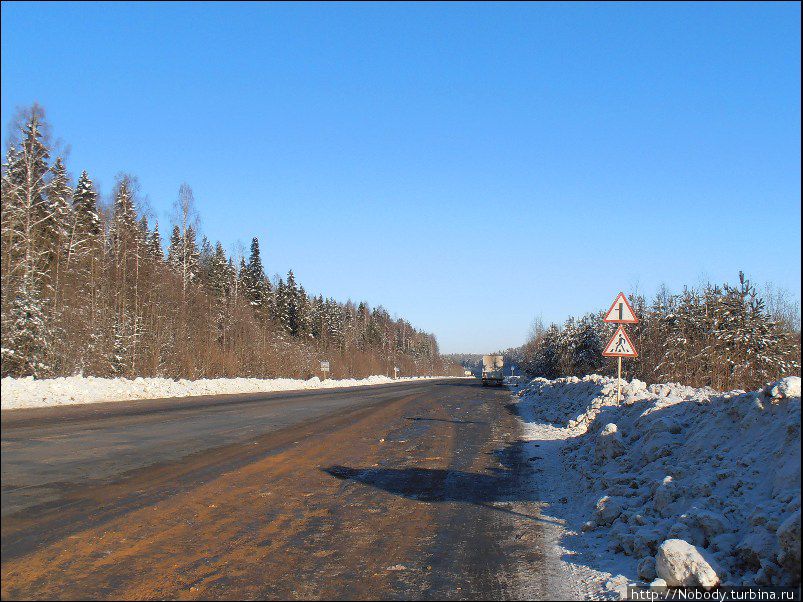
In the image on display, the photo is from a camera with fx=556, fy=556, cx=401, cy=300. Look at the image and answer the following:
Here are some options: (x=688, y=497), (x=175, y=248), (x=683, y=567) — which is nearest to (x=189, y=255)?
(x=175, y=248)

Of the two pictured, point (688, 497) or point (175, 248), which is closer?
point (688, 497)

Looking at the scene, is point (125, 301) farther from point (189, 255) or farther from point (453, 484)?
point (189, 255)

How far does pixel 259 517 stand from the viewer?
7.18 metres

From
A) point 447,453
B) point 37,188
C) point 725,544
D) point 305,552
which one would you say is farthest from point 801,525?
point 447,453

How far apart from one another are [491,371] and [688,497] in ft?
165

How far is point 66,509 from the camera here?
7.01 metres

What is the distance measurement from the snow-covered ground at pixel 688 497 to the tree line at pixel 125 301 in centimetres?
511

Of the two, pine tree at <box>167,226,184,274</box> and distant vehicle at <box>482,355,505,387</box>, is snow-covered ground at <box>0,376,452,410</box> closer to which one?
pine tree at <box>167,226,184,274</box>

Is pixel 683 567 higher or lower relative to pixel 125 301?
lower

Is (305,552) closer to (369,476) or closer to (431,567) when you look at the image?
(431,567)

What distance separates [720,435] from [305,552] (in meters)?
5.63

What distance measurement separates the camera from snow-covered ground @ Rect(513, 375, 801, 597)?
4891mm

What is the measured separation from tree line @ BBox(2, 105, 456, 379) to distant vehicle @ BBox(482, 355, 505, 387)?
2003 cm

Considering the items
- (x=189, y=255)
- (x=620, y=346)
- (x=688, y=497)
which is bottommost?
(x=688, y=497)
